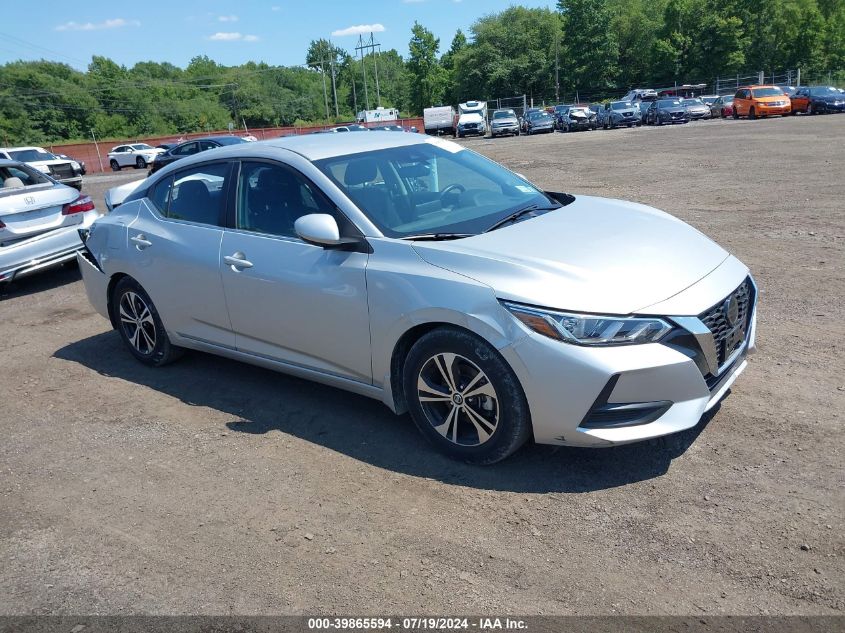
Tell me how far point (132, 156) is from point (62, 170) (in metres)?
16.4

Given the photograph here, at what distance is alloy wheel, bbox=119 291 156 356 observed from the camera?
569 cm

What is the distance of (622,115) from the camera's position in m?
43.3

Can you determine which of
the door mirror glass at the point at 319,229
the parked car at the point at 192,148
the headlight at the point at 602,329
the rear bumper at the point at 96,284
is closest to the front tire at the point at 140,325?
the rear bumper at the point at 96,284

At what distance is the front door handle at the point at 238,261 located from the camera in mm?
4676

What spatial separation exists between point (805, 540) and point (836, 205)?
28.1 feet

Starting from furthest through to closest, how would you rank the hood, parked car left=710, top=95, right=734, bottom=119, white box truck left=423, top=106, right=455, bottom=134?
1. white box truck left=423, top=106, right=455, bottom=134
2. parked car left=710, top=95, right=734, bottom=119
3. the hood

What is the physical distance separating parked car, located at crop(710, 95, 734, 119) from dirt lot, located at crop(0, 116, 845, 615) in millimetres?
40208

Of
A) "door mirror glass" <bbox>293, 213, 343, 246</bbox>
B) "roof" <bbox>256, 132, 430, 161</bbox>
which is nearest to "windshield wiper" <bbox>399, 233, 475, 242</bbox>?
"door mirror glass" <bbox>293, 213, 343, 246</bbox>

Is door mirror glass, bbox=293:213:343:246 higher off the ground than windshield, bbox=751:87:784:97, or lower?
lower

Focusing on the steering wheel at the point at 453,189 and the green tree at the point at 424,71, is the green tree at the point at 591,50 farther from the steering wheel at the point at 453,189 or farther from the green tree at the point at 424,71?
the steering wheel at the point at 453,189

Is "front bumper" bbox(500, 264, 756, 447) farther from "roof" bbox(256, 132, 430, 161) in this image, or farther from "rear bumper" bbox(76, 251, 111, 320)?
"rear bumper" bbox(76, 251, 111, 320)

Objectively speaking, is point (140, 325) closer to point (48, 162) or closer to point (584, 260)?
point (584, 260)

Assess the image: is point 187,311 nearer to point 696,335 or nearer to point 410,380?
point 410,380

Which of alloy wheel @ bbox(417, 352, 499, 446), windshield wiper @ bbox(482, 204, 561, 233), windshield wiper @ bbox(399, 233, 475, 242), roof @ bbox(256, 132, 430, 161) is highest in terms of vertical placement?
roof @ bbox(256, 132, 430, 161)
